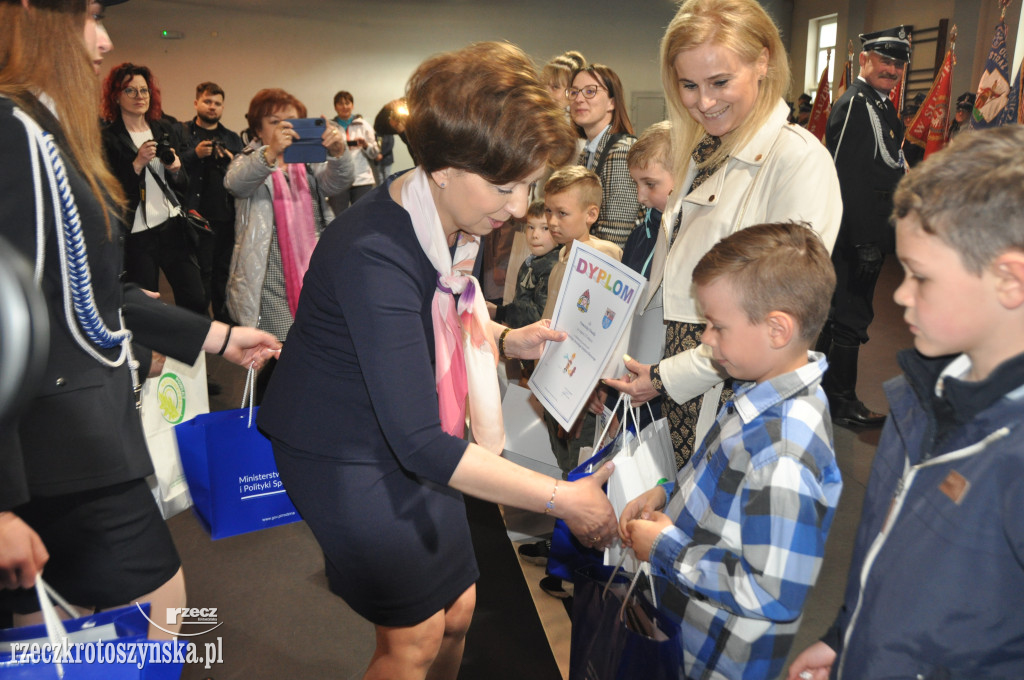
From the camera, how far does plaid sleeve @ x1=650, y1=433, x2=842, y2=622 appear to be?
1.19m

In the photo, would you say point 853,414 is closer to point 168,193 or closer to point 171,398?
point 171,398

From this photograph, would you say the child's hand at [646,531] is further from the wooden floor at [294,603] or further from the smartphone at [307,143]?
the smartphone at [307,143]

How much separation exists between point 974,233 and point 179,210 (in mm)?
4407

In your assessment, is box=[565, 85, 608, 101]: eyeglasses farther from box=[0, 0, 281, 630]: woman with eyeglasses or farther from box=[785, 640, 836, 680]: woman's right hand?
box=[785, 640, 836, 680]: woman's right hand

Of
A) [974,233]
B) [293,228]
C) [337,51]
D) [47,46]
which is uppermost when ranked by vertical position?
[337,51]

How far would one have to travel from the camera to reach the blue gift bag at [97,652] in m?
1.01

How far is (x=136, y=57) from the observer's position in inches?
471

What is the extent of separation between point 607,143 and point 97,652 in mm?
3393

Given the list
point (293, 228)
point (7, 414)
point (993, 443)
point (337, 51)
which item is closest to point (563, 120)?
point (993, 443)

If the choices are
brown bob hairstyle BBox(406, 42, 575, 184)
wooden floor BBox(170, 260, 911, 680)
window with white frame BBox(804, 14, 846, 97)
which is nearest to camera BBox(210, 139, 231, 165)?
wooden floor BBox(170, 260, 911, 680)

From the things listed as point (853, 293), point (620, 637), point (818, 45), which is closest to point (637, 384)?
point (620, 637)

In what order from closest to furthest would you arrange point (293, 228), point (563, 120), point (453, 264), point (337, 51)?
1. point (563, 120)
2. point (453, 264)
3. point (293, 228)
4. point (337, 51)

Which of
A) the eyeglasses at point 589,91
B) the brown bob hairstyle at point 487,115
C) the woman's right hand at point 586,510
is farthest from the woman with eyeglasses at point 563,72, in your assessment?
the woman's right hand at point 586,510

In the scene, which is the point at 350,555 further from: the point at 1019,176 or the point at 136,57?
the point at 136,57
